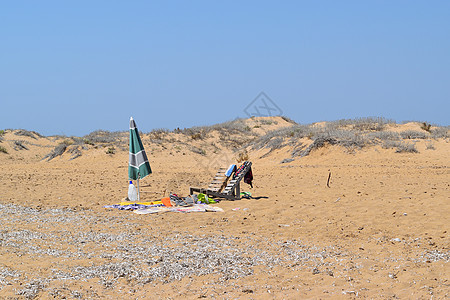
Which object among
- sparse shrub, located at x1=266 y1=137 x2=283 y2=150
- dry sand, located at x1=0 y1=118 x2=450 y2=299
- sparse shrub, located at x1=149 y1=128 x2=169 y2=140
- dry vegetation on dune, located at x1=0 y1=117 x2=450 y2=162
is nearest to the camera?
dry sand, located at x1=0 y1=118 x2=450 y2=299

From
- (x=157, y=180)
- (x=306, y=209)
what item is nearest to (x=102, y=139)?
(x=157, y=180)

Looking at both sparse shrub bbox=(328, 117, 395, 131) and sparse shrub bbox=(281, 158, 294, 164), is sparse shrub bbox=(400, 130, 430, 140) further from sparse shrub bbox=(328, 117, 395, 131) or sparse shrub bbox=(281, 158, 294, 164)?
sparse shrub bbox=(281, 158, 294, 164)

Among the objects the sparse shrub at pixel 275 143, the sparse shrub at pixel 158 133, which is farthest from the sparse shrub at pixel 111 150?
the sparse shrub at pixel 275 143

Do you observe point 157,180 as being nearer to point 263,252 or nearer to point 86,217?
point 86,217

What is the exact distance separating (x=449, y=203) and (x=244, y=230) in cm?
468

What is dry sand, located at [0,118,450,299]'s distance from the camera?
568 centimetres

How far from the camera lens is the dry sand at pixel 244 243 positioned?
568cm

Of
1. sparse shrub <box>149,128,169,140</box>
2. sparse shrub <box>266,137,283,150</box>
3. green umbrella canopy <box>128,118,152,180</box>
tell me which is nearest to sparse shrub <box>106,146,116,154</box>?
sparse shrub <box>149,128,169,140</box>

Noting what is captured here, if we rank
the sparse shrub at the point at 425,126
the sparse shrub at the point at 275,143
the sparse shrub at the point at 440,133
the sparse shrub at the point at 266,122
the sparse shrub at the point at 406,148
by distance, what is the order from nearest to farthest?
the sparse shrub at the point at 406,148, the sparse shrub at the point at 440,133, the sparse shrub at the point at 425,126, the sparse shrub at the point at 275,143, the sparse shrub at the point at 266,122

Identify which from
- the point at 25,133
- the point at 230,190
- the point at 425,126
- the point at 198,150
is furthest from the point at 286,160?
the point at 25,133

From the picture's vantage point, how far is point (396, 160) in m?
19.6

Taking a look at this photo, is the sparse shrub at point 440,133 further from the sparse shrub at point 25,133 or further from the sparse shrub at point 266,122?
the sparse shrub at point 25,133

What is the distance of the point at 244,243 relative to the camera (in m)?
7.82

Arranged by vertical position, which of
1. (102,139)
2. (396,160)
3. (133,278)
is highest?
(102,139)
